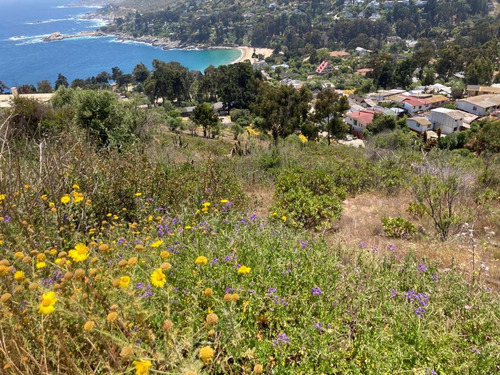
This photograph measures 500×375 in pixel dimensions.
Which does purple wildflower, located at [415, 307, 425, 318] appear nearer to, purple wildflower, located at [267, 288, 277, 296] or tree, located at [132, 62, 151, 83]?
purple wildflower, located at [267, 288, 277, 296]

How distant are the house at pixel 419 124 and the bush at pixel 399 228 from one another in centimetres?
3063

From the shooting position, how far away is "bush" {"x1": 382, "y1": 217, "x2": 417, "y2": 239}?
427 cm

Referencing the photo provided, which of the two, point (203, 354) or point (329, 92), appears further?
point (329, 92)

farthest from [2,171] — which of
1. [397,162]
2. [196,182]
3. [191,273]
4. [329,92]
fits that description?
[329,92]

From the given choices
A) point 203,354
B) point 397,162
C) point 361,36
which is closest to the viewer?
point 203,354

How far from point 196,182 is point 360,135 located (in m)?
29.5

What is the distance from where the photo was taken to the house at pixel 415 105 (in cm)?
3716

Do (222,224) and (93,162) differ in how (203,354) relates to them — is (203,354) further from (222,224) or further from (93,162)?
(93,162)

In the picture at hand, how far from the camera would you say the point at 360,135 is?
31.5 metres

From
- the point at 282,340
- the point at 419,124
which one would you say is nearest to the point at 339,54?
the point at 419,124

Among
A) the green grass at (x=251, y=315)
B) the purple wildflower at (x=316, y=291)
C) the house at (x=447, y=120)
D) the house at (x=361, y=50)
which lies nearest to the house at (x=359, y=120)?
the house at (x=447, y=120)

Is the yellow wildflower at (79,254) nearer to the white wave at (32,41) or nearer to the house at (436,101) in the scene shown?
the house at (436,101)

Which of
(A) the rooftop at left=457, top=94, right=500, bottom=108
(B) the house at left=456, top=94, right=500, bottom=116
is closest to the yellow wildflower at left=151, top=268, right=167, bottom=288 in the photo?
(B) the house at left=456, top=94, right=500, bottom=116

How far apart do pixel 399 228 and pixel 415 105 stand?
38.0m
